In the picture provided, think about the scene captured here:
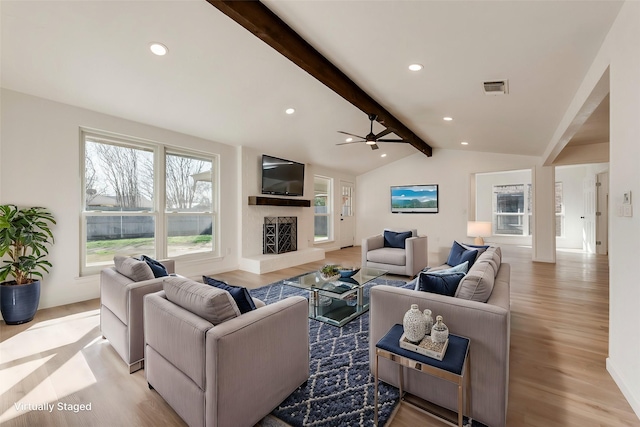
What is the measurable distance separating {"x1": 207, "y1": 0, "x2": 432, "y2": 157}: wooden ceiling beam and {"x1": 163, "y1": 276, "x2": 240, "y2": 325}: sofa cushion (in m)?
2.02

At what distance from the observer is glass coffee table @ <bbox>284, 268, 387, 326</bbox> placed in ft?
9.72

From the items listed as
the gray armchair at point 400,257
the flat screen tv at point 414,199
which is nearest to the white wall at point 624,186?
the gray armchair at point 400,257

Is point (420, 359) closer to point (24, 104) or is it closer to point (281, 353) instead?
point (281, 353)

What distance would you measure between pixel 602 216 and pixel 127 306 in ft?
32.9

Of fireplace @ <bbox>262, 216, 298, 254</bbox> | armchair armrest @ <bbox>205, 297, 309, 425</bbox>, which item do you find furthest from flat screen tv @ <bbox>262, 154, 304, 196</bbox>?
armchair armrest @ <bbox>205, 297, 309, 425</bbox>

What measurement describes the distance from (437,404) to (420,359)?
50 centimetres

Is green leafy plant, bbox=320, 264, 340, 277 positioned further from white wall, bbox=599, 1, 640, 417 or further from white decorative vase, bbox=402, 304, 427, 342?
white wall, bbox=599, 1, 640, 417

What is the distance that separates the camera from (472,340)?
1.59m

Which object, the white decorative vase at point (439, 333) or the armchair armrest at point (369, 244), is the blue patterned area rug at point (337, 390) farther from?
the armchair armrest at point (369, 244)

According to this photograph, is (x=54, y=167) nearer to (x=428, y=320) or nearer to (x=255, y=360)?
(x=255, y=360)

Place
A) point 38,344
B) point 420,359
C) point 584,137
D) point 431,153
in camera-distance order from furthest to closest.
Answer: point 431,153 < point 584,137 < point 38,344 < point 420,359

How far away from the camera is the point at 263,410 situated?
A: 5.14 feet

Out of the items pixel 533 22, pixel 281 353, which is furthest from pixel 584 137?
pixel 281 353

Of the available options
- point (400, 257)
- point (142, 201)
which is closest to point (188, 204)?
point (142, 201)
